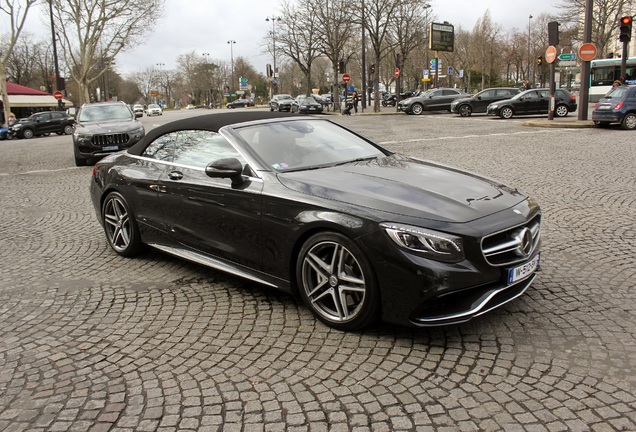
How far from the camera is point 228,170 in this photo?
409cm

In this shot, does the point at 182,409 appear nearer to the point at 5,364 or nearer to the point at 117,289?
the point at 5,364

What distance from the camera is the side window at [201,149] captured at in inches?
178

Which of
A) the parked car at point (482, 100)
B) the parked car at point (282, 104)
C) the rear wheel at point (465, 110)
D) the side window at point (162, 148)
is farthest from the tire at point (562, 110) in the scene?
the parked car at point (282, 104)

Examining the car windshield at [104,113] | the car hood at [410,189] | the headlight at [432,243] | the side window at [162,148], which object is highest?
the car windshield at [104,113]

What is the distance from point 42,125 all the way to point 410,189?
34296 mm

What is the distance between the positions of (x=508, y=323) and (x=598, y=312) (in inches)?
28.2

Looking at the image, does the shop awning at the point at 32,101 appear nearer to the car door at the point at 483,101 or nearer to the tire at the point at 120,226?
the car door at the point at 483,101

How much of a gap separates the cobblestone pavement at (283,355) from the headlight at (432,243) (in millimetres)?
634

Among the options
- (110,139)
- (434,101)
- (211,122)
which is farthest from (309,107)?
(211,122)

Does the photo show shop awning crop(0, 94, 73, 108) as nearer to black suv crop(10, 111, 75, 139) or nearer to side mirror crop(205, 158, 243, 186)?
black suv crop(10, 111, 75, 139)

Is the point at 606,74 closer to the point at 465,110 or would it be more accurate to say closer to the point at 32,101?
the point at 465,110

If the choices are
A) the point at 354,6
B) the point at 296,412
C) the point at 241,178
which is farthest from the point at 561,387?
the point at 354,6

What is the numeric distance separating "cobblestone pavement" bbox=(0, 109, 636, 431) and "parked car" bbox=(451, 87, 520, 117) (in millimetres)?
25697

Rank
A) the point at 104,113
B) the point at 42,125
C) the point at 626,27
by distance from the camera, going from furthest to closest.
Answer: the point at 42,125 < the point at 626,27 < the point at 104,113
